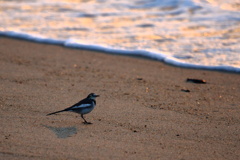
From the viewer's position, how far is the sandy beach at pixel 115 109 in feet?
18.4

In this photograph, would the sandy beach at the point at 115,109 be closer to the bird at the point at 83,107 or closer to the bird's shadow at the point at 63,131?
the bird's shadow at the point at 63,131

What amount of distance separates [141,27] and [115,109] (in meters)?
5.82

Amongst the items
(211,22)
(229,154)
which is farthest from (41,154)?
(211,22)

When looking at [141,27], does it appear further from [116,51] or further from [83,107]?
[83,107]

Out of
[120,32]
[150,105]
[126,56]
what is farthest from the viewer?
[120,32]

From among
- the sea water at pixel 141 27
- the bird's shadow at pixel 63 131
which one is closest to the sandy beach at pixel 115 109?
the bird's shadow at pixel 63 131

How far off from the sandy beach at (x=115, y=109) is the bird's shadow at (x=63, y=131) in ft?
0.05

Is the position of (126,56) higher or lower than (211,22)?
lower

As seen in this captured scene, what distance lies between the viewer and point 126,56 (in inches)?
403

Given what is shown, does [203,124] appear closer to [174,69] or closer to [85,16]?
[174,69]

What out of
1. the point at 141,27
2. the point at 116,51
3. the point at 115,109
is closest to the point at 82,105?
the point at 115,109

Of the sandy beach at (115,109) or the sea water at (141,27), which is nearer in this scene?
the sandy beach at (115,109)

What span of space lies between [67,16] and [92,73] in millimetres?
5298

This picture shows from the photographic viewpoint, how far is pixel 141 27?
12.5m
